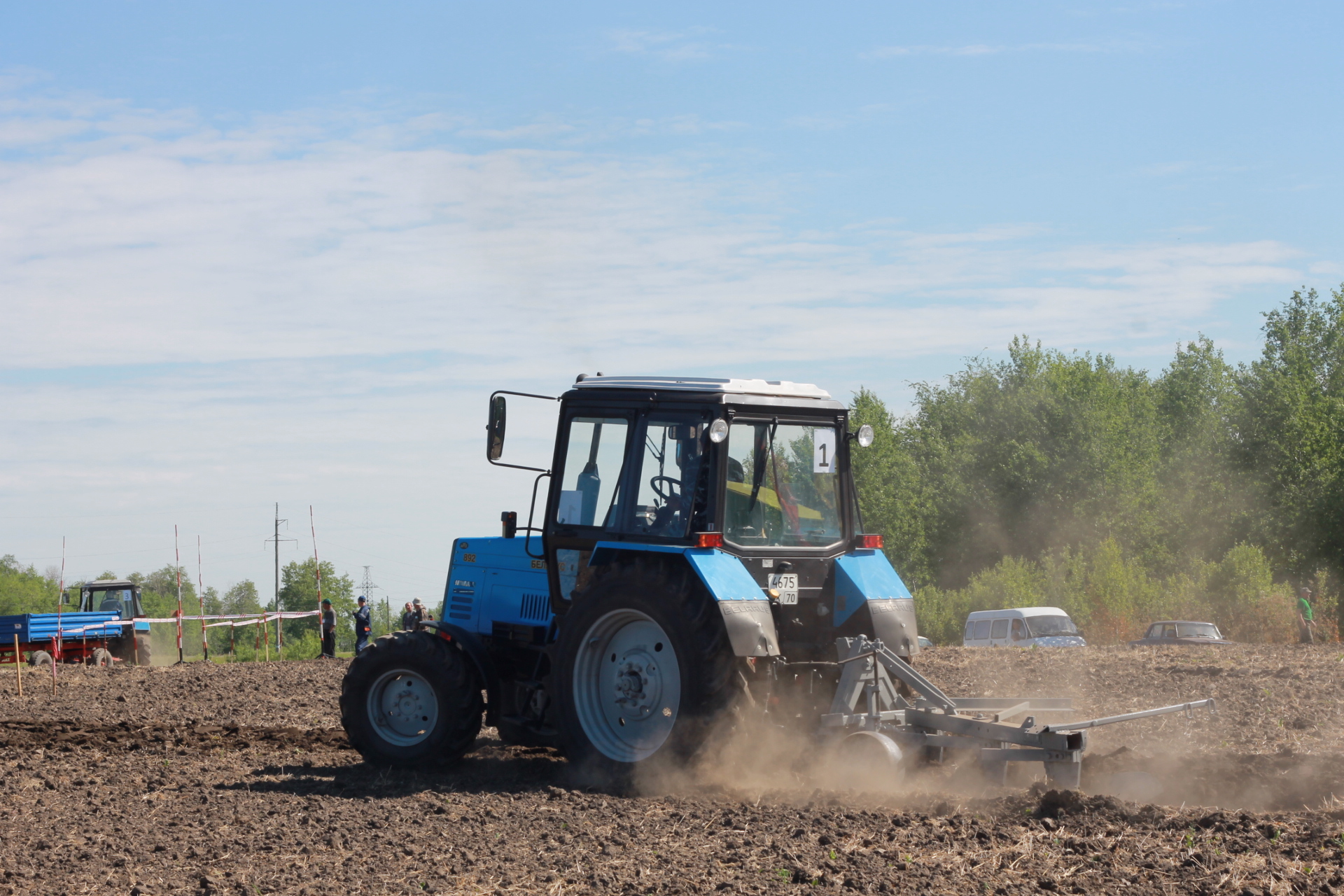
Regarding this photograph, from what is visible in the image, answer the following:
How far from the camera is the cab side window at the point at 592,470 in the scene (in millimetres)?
8320

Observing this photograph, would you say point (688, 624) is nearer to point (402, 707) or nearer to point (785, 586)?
point (785, 586)

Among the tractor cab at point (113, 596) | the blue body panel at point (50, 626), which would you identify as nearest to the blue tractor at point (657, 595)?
the blue body panel at point (50, 626)

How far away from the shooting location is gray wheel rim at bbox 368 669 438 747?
352 inches

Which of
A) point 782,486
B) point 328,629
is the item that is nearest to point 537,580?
point 782,486

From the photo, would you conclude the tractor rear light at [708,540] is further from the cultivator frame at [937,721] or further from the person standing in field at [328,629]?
the person standing in field at [328,629]

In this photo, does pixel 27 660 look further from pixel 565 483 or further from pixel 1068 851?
pixel 1068 851

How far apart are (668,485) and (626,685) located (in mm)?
1350

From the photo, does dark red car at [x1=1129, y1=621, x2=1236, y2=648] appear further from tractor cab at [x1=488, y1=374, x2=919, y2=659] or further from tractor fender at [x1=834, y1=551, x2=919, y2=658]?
tractor cab at [x1=488, y1=374, x2=919, y2=659]

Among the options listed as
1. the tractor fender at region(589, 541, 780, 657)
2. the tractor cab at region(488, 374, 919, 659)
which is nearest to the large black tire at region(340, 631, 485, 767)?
the tractor cab at region(488, 374, 919, 659)

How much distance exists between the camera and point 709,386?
26.5 ft

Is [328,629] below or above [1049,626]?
above

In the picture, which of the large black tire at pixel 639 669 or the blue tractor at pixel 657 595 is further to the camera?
the blue tractor at pixel 657 595

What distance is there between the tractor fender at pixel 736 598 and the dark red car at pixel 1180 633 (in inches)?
793

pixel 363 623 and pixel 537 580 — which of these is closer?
pixel 537 580
